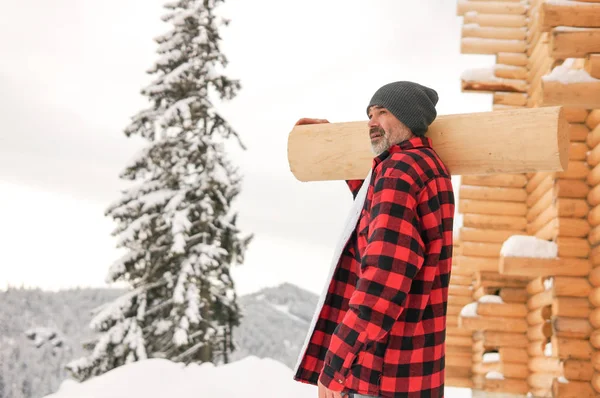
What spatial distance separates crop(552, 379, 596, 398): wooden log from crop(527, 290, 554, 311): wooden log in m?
0.99

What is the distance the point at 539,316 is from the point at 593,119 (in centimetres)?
273

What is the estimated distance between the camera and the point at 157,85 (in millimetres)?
16766

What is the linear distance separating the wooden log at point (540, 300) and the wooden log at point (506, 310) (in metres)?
0.18

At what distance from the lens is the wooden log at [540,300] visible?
8250mm

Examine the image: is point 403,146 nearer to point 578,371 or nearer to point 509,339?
point 578,371

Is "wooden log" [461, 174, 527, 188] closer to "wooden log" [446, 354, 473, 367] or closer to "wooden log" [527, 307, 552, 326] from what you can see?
"wooden log" [527, 307, 552, 326]

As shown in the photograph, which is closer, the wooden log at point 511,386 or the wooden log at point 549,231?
the wooden log at point 549,231

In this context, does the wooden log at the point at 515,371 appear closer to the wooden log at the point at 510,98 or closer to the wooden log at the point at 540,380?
the wooden log at the point at 540,380

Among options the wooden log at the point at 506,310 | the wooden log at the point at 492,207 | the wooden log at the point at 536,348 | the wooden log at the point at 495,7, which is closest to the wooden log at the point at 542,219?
the wooden log at the point at 492,207

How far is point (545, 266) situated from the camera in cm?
762

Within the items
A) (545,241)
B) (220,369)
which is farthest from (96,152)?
(545,241)

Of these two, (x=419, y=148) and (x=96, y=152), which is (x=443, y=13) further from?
(x=419, y=148)

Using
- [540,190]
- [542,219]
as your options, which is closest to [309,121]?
[542,219]

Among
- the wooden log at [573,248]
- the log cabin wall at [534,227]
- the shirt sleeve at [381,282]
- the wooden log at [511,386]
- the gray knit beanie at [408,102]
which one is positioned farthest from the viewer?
the wooden log at [511,386]
